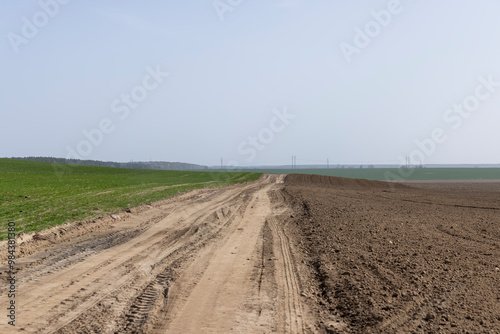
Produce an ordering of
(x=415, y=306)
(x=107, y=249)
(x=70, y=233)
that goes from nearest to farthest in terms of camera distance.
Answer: (x=415, y=306) < (x=107, y=249) < (x=70, y=233)

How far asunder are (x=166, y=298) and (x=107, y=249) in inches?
199

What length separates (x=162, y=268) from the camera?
9242mm

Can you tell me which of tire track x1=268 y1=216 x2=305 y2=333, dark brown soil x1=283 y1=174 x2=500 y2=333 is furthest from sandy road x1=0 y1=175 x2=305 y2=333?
dark brown soil x1=283 y1=174 x2=500 y2=333

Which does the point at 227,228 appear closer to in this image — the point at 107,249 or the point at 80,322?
the point at 107,249

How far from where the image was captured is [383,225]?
16.2m

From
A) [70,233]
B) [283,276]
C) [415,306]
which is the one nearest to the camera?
[415,306]

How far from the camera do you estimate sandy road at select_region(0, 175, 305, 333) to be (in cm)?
594

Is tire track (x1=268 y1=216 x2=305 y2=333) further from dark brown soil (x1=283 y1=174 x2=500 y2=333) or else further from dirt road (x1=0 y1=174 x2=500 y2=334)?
dark brown soil (x1=283 y1=174 x2=500 y2=333)

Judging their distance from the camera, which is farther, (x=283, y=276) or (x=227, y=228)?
(x=227, y=228)

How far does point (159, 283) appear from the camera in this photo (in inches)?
314

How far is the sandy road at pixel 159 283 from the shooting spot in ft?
19.5

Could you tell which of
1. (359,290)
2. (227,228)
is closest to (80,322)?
(359,290)

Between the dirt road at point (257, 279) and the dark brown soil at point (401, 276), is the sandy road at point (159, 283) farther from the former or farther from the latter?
the dark brown soil at point (401, 276)

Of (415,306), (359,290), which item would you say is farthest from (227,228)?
(415,306)
